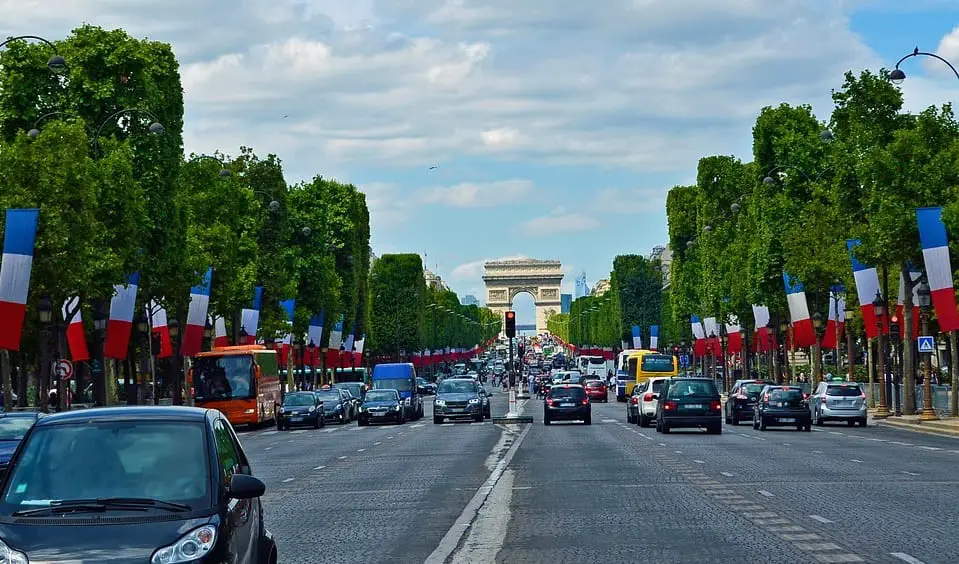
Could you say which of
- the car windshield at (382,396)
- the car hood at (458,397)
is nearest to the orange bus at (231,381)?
the car windshield at (382,396)

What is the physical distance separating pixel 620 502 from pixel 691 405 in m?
25.6

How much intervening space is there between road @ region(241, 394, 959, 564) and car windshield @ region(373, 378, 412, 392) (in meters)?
33.2

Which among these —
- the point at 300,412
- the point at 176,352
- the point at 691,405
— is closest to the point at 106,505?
the point at 691,405

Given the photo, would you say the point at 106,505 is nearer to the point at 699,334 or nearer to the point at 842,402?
the point at 842,402

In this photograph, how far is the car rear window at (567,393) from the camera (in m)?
57.8

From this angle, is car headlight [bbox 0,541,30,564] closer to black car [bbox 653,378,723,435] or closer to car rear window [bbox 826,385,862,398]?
black car [bbox 653,378,723,435]

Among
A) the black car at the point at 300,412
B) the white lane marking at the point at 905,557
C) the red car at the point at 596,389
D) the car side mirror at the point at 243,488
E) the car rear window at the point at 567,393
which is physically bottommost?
the white lane marking at the point at 905,557

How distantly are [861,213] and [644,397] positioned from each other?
35.1 feet

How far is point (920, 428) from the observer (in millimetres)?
49750

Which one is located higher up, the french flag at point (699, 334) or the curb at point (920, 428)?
the french flag at point (699, 334)

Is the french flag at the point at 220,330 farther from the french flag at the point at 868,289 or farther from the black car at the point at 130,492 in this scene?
the black car at the point at 130,492

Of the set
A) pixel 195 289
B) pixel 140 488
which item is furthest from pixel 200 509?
pixel 195 289

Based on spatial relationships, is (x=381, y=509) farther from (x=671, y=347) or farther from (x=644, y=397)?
(x=671, y=347)

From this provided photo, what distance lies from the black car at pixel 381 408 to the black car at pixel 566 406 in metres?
8.24
